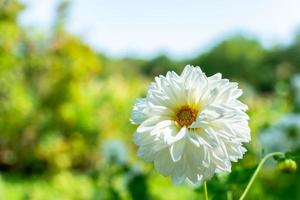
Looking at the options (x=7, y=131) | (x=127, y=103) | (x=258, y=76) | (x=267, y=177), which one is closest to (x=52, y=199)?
(x=267, y=177)

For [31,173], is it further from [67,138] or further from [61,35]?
[61,35]

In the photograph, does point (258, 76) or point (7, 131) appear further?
point (258, 76)

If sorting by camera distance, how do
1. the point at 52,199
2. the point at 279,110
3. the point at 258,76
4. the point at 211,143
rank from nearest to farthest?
the point at 211,143 → the point at 52,199 → the point at 279,110 → the point at 258,76

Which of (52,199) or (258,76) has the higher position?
(52,199)
